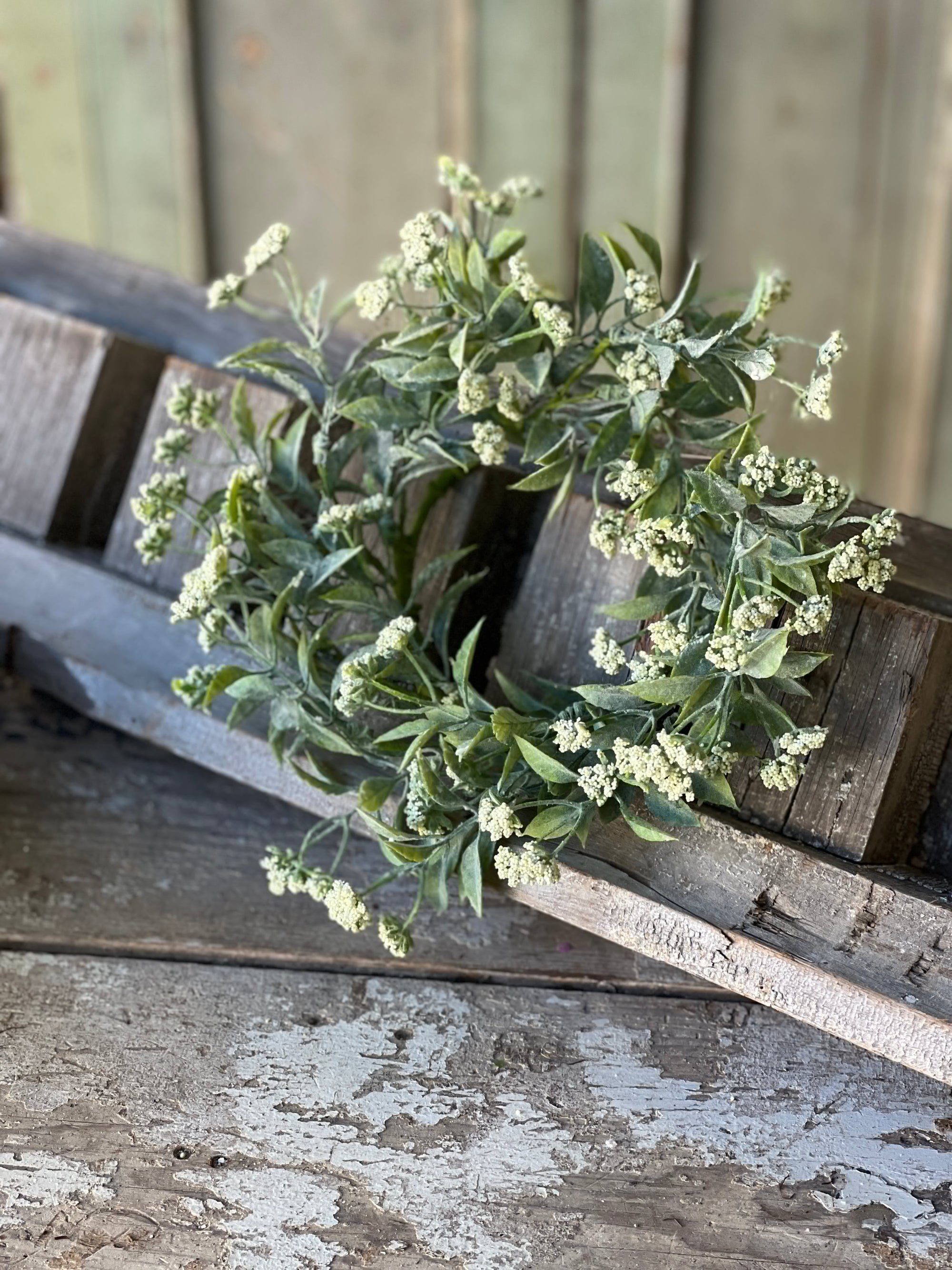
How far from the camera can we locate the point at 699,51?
2.70m

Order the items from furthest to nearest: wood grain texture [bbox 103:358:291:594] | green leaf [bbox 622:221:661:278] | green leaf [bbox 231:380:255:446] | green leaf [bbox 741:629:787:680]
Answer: wood grain texture [bbox 103:358:291:594], green leaf [bbox 231:380:255:446], green leaf [bbox 622:221:661:278], green leaf [bbox 741:629:787:680]

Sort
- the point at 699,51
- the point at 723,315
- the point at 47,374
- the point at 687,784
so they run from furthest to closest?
the point at 699,51 → the point at 47,374 → the point at 723,315 → the point at 687,784

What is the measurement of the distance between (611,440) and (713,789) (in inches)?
9.3

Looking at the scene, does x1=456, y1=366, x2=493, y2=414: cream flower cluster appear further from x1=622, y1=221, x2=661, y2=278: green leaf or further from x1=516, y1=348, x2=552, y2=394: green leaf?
x1=622, y1=221, x2=661, y2=278: green leaf

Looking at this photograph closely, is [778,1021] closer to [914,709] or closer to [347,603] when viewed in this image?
[914,709]

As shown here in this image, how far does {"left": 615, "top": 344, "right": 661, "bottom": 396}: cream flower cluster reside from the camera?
715mm

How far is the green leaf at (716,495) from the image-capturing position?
664 millimetres

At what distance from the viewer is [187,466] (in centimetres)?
103

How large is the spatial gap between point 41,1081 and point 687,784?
496mm

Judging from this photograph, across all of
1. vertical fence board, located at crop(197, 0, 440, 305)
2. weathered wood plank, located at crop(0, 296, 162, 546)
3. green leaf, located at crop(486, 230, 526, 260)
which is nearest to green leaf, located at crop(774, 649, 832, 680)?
green leaf, located at crop(486, 230, 526, 260)

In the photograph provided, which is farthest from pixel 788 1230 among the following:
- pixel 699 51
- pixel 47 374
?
pixel 699 51

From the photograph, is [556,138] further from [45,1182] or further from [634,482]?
[45,1182]

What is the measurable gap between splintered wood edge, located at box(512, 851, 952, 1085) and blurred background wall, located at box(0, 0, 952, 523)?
6.63 feet

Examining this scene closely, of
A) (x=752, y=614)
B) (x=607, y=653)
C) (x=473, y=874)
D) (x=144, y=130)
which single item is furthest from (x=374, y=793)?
(x=144, y=130)
